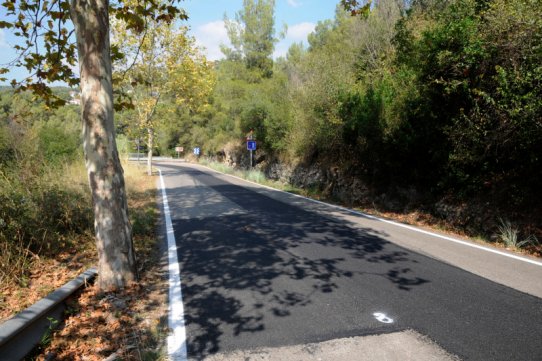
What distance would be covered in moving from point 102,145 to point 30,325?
2.24 metres

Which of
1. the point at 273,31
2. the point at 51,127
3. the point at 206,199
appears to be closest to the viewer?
the point at 206,199

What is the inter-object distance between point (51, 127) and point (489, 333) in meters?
21.8

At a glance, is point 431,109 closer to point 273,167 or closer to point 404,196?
point 404,196

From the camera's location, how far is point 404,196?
11.9m

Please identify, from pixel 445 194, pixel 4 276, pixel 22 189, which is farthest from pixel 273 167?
pixel 4 276

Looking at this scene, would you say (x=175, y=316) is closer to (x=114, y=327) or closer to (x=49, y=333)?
(x=114, y=327)

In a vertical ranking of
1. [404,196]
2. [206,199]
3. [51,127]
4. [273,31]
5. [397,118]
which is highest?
[273,31]

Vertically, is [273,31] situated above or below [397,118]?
above

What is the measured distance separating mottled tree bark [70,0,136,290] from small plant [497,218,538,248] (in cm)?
757

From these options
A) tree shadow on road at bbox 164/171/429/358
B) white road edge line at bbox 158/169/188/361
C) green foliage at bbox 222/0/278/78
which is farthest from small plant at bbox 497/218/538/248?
green foliage at bbox 222/0/278/78

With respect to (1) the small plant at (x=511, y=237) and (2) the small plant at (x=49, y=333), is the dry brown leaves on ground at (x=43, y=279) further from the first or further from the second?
(1) the small plant at (x=511, y=237)

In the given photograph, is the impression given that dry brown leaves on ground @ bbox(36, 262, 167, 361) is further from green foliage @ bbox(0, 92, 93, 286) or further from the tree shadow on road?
green foliage @ bbox(0, 92, 93, 286)

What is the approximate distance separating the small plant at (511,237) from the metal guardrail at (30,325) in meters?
8.29

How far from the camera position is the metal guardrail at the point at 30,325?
2.99m
